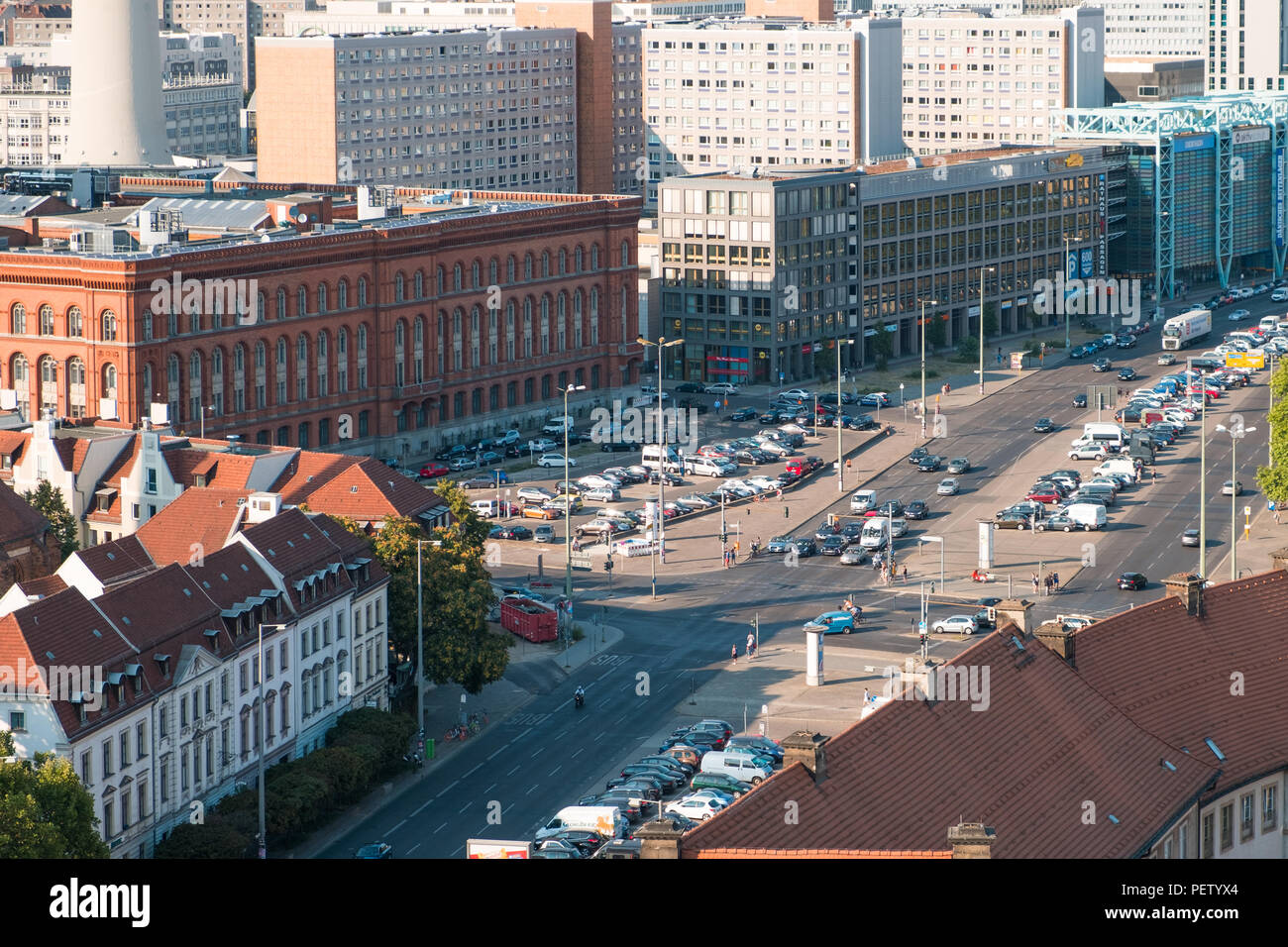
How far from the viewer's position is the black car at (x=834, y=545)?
476 feet

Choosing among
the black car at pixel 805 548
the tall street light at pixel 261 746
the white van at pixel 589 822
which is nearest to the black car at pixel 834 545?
the black car at pixel 805 548

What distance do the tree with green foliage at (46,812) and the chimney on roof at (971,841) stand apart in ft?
91.3

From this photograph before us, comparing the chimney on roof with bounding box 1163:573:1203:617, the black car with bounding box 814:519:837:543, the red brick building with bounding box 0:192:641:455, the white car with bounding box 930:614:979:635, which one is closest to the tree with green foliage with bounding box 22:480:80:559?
the red brick building with bounding box 0:192:641:455

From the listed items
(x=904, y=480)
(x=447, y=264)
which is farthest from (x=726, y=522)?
(x=447, y=264)

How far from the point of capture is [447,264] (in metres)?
182

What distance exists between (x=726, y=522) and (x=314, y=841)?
69.6 metres

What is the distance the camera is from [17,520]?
10819 centimetres

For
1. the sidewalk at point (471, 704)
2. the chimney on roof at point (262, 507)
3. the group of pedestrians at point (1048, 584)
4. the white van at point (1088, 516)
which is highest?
the chimney on roof at point (262, 507)

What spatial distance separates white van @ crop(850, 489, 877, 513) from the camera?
156 meters

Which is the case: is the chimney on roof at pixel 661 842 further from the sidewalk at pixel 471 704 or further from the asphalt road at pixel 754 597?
the sidewalk at pixel 471 704

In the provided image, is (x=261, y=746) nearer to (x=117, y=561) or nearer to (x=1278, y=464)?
(x=117, y=561)

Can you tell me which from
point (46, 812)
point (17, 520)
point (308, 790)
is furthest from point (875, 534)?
point (46, 812)
